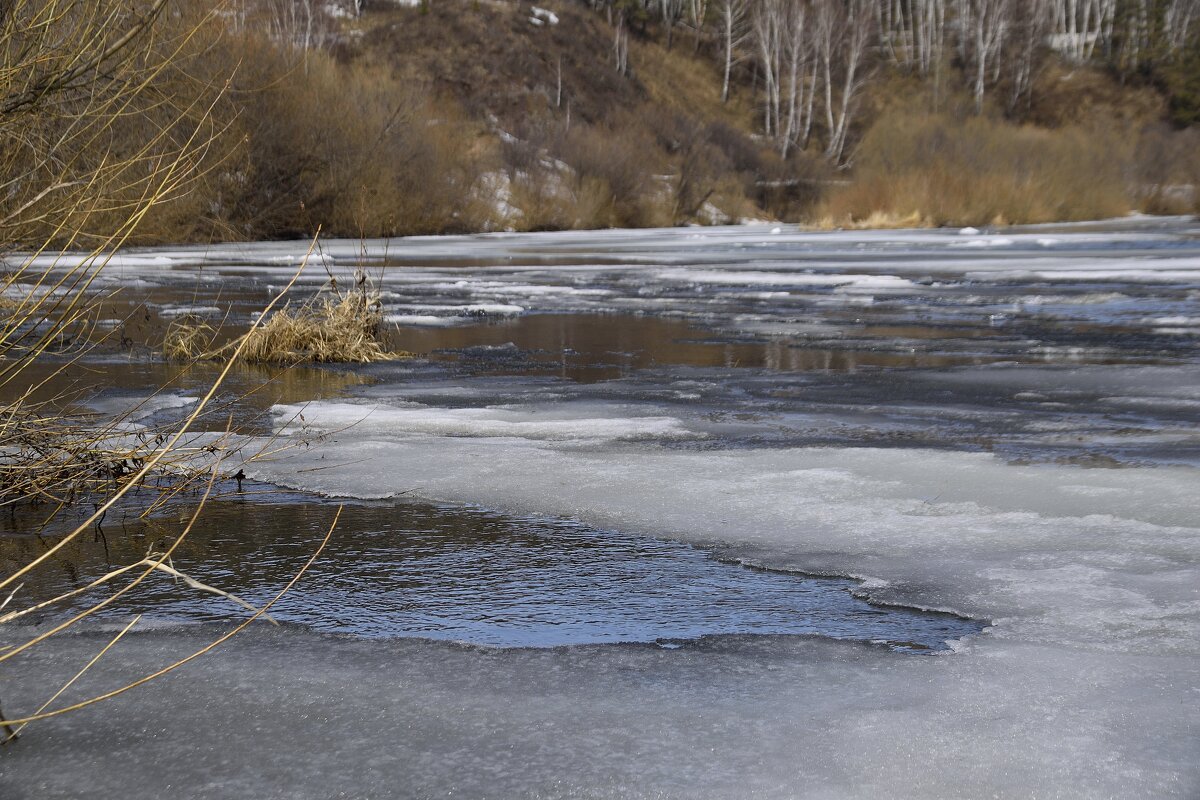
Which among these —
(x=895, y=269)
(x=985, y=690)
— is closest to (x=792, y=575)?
(x=985, y=690)

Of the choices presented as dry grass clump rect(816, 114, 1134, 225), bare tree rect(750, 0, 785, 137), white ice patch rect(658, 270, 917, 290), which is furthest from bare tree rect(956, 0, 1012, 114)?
white ice patch rect(658, 270, 917, 290)

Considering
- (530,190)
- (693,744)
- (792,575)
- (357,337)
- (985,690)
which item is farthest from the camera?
(530,190)

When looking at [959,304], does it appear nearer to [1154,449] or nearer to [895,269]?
[895,269]

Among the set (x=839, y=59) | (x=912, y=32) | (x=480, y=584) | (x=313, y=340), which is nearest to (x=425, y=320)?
(x=313, y=340)

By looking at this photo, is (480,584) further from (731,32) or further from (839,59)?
(731,32)

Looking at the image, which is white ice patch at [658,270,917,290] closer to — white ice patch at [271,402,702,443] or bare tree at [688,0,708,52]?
white ice patch at [271,402,702,443]

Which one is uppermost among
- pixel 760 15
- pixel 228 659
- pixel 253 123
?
pixel 760 15

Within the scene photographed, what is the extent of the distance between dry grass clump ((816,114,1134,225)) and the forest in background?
0.21ft

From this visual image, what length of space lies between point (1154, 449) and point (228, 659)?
3.51m

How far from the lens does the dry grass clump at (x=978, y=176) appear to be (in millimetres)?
27062

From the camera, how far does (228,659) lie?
2.76m

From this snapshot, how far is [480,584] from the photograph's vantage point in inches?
130

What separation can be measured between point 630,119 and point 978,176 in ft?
67.3

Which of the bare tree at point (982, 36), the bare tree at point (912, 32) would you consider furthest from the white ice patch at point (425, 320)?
the bare tree at point (912, 32)
